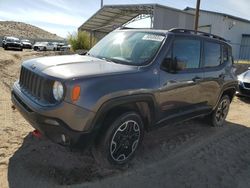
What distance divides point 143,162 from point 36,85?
192 centimetres

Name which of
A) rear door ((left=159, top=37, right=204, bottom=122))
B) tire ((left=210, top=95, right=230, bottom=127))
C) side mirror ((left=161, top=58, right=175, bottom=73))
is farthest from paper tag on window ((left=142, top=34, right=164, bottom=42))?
tire ((left=210, top=95, right=230, bottom=127))

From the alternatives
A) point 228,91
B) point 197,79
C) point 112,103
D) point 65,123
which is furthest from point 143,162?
point 228,91

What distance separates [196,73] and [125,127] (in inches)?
74.1

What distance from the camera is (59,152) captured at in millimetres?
4559

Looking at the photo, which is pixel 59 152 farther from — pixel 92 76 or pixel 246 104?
pixel 246 104

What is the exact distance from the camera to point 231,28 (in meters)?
25.4

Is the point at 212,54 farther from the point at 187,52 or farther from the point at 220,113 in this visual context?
the point at 220,113

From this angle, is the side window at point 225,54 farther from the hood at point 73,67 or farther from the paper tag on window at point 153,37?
the hood at point 73,67

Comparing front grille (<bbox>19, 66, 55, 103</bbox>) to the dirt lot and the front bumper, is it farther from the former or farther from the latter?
the dirt lot

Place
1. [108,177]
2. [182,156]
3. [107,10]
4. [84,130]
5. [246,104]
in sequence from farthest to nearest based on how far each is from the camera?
[107,10], [246,104], [182,156], [108,177], [84,130]

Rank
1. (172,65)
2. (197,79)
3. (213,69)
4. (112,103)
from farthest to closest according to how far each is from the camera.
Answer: (213,69)
(197,79)
(172,65)
(112,103)

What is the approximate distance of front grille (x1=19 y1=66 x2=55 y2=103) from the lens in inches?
146

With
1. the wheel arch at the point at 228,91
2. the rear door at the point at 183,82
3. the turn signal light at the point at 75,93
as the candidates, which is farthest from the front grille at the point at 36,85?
the wheel arch at the point at 228,91

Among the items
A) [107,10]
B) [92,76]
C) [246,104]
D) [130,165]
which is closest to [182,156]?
[130,165]
